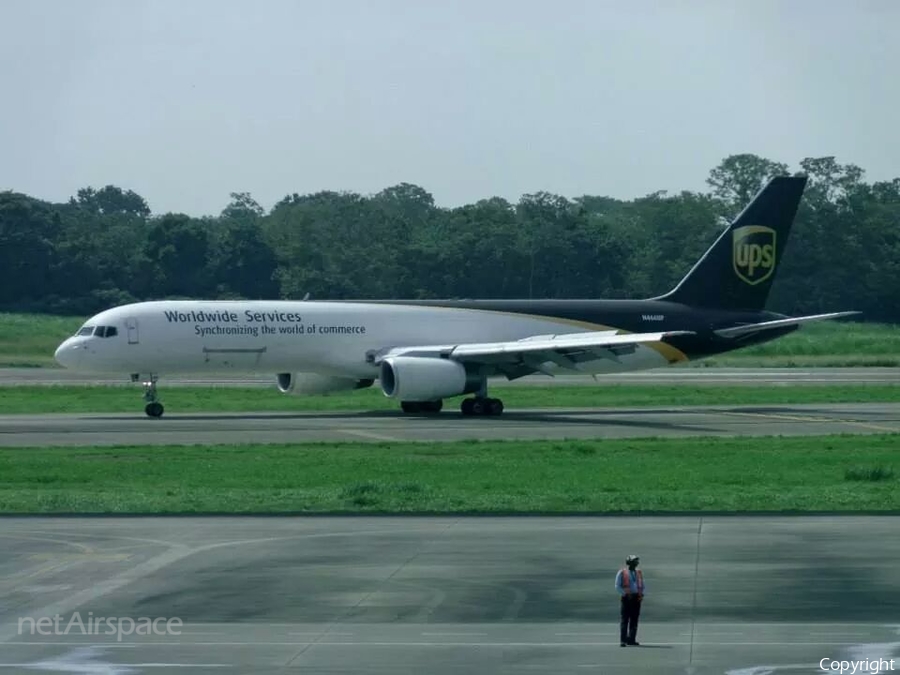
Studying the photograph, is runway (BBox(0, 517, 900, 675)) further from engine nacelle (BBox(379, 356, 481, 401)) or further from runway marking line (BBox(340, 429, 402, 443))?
engine nacelle (BBox(379, 356, 481, 401))

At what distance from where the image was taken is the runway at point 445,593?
53.1ft

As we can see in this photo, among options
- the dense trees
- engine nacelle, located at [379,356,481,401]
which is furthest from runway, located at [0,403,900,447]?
the dense trees

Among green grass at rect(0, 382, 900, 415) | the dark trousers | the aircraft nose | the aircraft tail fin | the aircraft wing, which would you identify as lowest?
green grass at rect(0, 382, 900, 415)

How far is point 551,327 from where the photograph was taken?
5588 cm

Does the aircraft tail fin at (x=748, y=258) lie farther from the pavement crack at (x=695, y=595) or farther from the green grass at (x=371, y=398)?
the pavement crack at (x=695, y=595)

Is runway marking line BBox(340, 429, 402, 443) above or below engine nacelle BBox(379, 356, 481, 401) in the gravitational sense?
below

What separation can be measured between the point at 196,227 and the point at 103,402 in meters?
64.7

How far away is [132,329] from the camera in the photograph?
50.4 meters

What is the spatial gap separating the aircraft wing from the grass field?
3150 centimetres

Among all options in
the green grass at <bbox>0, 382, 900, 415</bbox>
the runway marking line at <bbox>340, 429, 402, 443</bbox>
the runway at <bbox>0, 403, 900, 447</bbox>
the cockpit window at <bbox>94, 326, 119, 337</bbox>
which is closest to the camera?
the runway marking line at <bbox>340, 429, 402, 443</bbox>

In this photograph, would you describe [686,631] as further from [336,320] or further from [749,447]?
[336,320]

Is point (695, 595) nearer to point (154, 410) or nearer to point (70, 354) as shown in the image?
point (154, 410)

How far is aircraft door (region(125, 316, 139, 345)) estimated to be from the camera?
50.2 metres

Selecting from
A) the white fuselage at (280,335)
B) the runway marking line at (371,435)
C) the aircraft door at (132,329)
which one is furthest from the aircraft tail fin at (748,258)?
the aircraft door at (132,329)
